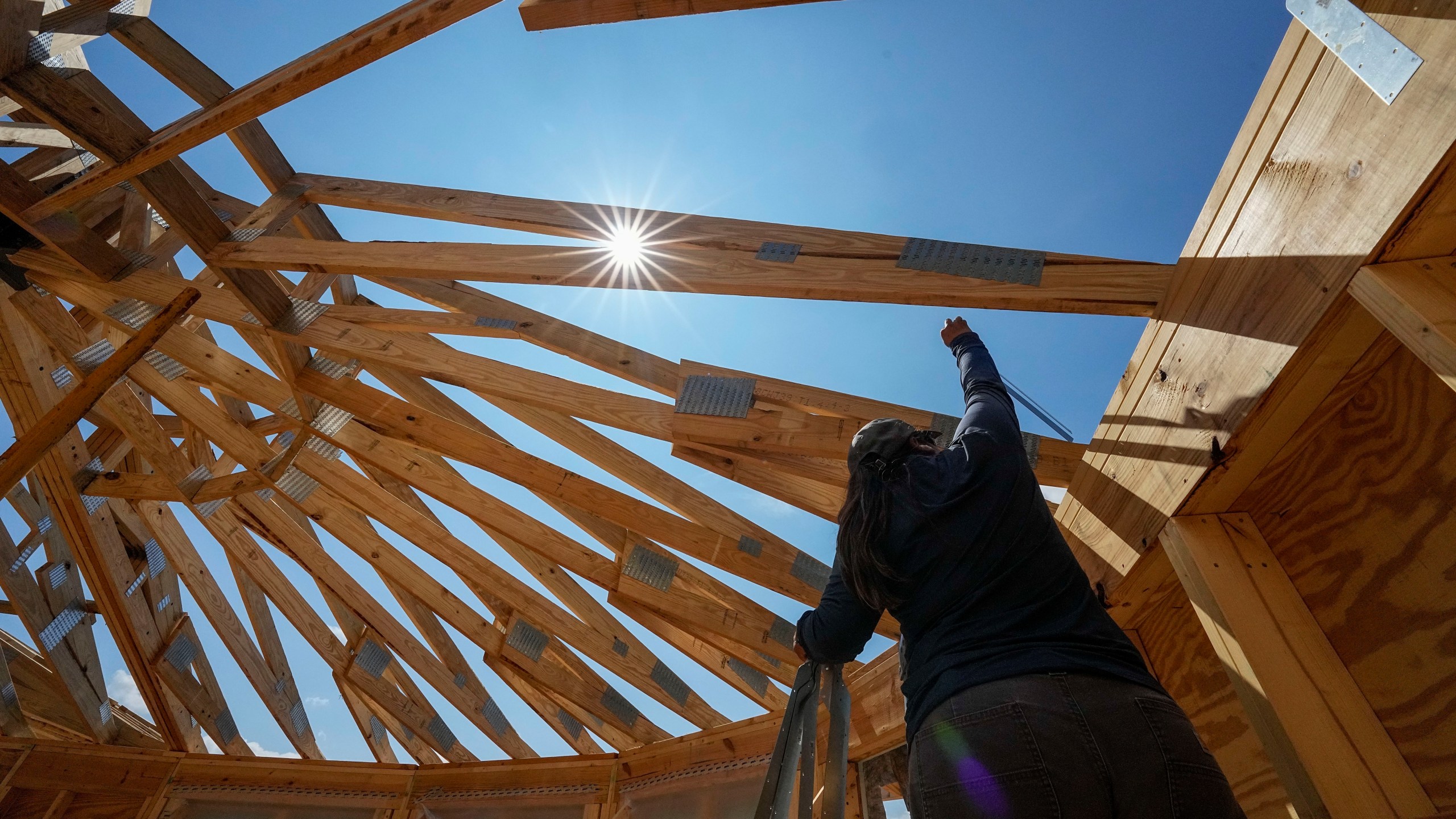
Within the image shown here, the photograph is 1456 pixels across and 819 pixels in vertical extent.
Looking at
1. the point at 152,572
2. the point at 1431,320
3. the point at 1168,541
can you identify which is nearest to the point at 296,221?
the point at 152,572

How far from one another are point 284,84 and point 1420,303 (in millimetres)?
3513

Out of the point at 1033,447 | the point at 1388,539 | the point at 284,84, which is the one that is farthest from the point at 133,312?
the point at 1388,539

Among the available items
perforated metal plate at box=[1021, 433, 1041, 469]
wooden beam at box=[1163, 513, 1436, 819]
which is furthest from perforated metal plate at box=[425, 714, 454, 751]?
wooden beam at box=[1163, 513, 1436, 819]

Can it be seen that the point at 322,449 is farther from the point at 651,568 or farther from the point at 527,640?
the point at 651,568

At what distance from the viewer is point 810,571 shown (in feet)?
14.2

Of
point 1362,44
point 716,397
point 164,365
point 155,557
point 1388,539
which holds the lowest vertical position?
point 1388,539

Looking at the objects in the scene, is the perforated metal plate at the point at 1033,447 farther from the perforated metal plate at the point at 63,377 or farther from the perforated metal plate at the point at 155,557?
the perforated metal plate at the point at 155,557

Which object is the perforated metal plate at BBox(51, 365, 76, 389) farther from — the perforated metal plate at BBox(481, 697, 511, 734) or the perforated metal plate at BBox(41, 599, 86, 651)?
the perforated metal plate at BBox(481, 697, 511, 734)

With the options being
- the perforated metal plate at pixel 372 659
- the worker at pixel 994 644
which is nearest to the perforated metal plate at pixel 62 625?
the perforated metal plate at pixel 372 659

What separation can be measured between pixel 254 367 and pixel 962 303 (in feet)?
14.3

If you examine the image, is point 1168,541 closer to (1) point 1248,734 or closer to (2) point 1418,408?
(2) point 1418,408

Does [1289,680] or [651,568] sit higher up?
[651,568]

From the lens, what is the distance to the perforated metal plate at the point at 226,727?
6.69 m

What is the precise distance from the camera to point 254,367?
4.83m
